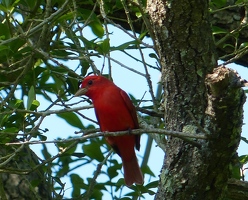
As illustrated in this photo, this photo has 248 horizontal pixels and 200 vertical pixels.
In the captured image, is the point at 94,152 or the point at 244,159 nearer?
the point at 244,159

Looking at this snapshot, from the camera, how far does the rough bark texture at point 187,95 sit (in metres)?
3.34

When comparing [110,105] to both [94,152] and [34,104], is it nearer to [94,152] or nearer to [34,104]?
[94,152]

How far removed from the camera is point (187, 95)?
11.5 feet

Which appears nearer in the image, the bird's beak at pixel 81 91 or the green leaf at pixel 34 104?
the green leaf at pixel 34 104

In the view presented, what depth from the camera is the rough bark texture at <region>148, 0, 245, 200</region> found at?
3342 millimetres

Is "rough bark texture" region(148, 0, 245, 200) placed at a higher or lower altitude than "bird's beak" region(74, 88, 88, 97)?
lower

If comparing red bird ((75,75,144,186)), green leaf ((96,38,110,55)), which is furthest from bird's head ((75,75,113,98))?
green leaf ((96,38,110,55))

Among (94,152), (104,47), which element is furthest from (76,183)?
(104,47)

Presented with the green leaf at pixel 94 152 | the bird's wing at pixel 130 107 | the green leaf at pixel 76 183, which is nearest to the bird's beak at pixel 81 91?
the bird's wing at pixel 130 107

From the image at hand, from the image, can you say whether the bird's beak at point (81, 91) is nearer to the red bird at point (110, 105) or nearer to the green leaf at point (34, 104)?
the red bird at point (110, 105)

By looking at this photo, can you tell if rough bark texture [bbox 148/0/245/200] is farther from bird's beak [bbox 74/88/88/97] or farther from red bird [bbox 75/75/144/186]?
bird's beak [bbox 74/88/88/97]

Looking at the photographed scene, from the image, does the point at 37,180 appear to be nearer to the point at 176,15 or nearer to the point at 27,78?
the point at 27,78

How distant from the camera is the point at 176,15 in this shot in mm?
3459

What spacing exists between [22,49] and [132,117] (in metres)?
0.98
